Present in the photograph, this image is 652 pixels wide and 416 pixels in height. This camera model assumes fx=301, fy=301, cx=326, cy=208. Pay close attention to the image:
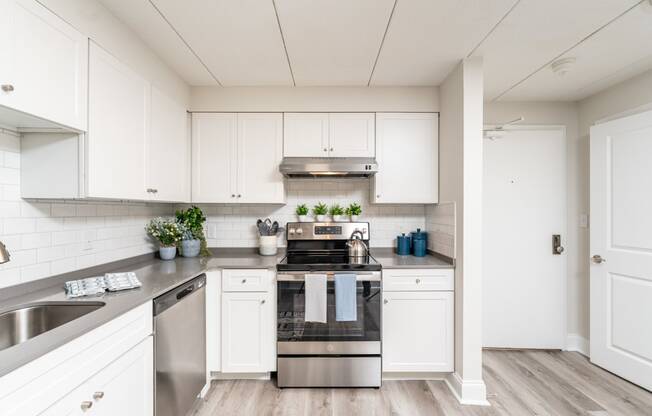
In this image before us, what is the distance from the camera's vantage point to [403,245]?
2.75 meters

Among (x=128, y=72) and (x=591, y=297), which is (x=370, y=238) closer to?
(x=591, y=297)

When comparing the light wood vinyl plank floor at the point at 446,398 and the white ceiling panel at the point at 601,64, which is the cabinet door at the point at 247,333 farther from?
the white ceiling panel at the point at 601,64

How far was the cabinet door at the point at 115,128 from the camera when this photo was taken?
60.1 inches

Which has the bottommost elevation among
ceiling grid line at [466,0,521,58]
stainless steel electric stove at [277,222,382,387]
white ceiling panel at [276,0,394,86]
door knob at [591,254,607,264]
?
stainless steel electric stove at [277,222,382,387]

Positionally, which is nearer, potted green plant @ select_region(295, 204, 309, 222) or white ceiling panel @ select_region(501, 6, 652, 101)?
white ceiling panel @ select_region(501, 6, 652, 101)

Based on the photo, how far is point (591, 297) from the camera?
8.66 feet

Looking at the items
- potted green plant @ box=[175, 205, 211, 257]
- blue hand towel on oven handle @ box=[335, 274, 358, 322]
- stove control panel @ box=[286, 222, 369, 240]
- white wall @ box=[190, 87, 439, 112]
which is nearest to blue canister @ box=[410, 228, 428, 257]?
stove control panel @ box=[286, 222, 369, 240]

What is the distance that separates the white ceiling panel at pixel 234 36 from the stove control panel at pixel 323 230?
1268 mm

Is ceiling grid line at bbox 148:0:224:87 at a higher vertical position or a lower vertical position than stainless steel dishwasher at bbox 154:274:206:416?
higher

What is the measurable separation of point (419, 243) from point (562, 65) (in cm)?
167

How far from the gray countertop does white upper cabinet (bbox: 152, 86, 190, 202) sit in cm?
53

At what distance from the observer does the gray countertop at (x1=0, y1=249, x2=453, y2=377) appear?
0.92 meters

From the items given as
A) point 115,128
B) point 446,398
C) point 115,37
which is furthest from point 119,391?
point 446,398

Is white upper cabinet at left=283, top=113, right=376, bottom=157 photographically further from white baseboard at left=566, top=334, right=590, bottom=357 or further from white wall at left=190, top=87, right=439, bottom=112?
white baseboard at left=566, top=334, right=590, bottom=357
